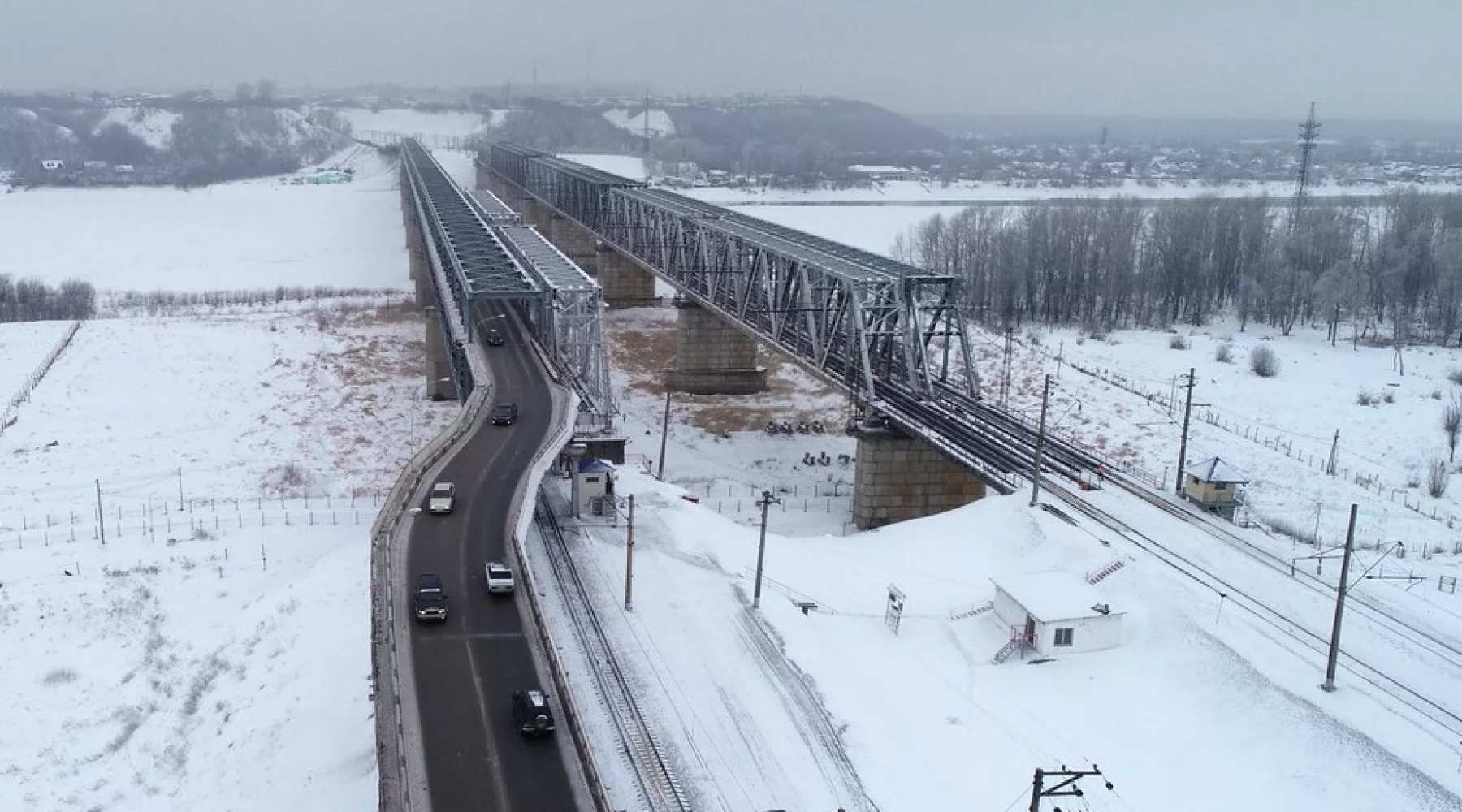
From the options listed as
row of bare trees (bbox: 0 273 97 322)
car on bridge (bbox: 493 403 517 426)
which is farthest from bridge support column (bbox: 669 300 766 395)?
row of bare trees (bbox: 0 273 97 322)

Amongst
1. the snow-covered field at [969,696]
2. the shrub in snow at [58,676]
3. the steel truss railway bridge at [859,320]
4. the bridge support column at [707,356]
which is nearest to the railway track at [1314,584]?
the steel truss railway bridge at [859,320]

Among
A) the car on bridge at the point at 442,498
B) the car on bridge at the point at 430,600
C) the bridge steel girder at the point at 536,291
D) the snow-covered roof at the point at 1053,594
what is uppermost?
the bridge steel girder at the point at 536,291

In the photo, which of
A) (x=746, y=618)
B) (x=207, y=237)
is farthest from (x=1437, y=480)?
(x=207, y=237)

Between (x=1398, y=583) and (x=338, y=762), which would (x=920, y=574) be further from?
(x=338, y=762)

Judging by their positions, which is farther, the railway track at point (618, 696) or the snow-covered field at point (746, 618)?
the snow-covered field at point (746, 618)

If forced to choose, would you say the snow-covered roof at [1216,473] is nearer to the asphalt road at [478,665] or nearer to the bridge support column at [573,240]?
the asphalt road at [478,665]

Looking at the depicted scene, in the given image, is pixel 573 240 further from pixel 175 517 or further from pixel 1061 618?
pixel 1061 618
